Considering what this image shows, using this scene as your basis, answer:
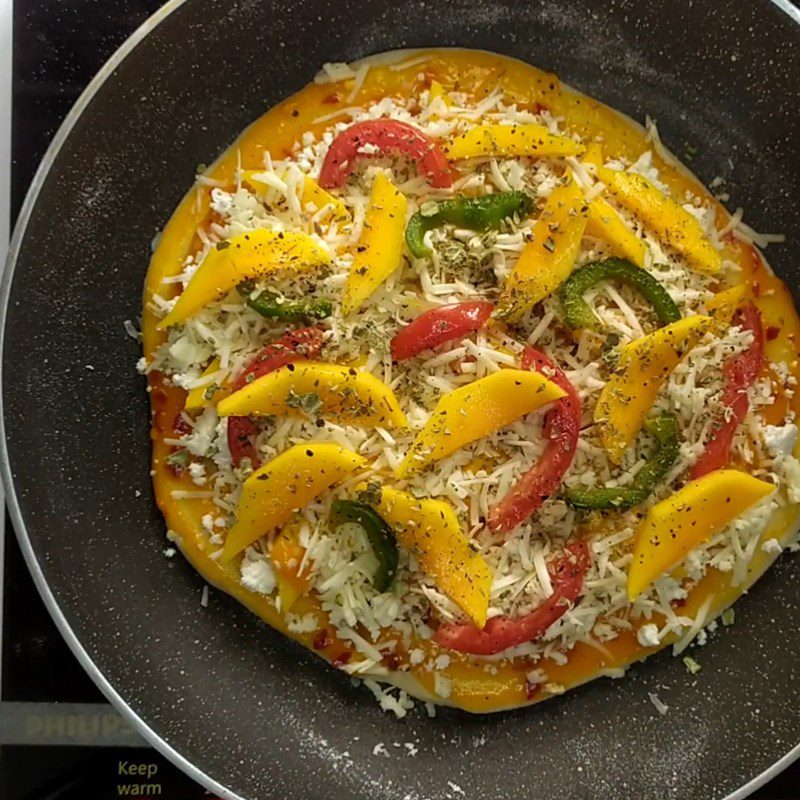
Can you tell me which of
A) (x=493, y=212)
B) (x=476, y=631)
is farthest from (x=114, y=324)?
(x=476, y=631)

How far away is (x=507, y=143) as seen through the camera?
1.75m

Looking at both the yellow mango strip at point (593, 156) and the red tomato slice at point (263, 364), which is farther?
the yellow mango strip at point (593, 156)

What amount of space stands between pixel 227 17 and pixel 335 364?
779 millimetres

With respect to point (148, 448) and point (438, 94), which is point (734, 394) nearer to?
point (438, 94)

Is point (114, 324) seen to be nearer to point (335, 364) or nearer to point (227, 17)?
point (335, 364)

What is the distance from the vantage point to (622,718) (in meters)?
1.85

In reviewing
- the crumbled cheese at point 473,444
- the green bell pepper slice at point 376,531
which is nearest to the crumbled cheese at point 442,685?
the crumbled cheese at point 473,444

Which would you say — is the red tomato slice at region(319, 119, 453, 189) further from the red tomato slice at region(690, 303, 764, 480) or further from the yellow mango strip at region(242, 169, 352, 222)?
the red tomato slice at region(690, 303, 764, 480)

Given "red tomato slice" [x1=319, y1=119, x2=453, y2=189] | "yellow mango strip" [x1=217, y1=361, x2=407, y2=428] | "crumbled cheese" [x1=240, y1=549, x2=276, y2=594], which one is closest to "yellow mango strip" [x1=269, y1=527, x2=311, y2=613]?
"crumbled cheese" [x1=240, y1=549, x2=276, y2=594]

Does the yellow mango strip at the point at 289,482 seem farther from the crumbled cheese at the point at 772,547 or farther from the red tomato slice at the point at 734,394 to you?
the crumbled cheese at the point at 772,547

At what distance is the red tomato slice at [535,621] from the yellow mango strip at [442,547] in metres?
0.06

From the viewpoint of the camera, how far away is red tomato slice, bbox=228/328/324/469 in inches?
66.0

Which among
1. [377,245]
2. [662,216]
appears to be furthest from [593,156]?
[377,245]

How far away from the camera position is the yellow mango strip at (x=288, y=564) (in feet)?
5.61
